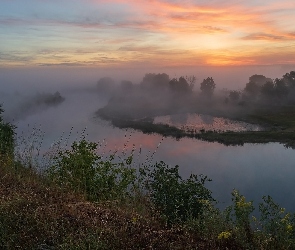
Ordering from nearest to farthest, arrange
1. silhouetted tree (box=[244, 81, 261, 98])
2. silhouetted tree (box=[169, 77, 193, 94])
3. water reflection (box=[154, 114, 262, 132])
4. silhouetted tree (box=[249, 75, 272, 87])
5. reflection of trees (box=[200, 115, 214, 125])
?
water reflection (box=[154, 114, 262, 132]) → reflection of trees (box=[200, 115, 214, 125]) → silhouetted tree (box=[244, 81, 261, 98]) → silhouetted tree (box=[249, 75, 272, 87]) → silhouetted tree (box=[169, 77, 193, 94])

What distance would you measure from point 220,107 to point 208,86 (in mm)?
33813

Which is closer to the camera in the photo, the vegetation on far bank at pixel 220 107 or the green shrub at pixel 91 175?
the green shrub at pixel 91 175

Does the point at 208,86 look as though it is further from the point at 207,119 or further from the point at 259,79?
the point at 207,119

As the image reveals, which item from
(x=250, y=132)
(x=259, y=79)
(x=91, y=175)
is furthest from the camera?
(x=259, y=79)

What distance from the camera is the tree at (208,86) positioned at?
573ft

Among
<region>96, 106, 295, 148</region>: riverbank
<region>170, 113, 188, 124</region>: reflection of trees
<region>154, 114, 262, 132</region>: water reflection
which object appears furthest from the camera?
<region>170, 113, 188, 124</region>: reflection of trees

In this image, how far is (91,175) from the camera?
28.5 ft

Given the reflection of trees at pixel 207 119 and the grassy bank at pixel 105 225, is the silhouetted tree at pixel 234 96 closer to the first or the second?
the reflection of trees at pixel 207 119

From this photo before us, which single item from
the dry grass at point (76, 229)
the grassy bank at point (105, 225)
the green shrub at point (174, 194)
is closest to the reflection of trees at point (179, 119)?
the green shrub at point (174, 194)

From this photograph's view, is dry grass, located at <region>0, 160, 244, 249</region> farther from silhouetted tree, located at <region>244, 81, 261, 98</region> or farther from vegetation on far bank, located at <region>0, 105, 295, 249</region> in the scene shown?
silhouetted tree, located at <region>244, 81, 261, 98</region>

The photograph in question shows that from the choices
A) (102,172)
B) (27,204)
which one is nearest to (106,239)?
(27,204)

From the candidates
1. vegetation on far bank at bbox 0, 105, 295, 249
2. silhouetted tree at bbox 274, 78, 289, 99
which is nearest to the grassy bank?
vegetation on far bank at bbox 0, 105, 295, 249

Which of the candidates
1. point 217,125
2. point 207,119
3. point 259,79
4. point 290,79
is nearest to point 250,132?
point 217,125

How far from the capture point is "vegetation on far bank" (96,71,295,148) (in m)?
79.5
